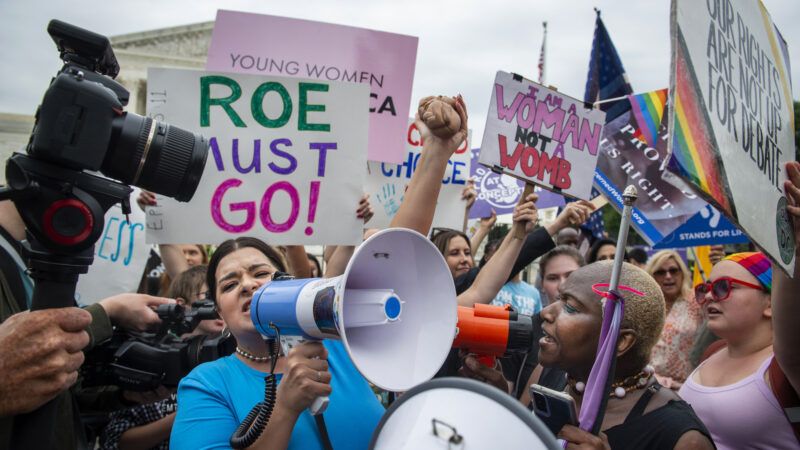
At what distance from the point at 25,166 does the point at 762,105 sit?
6.84 feet

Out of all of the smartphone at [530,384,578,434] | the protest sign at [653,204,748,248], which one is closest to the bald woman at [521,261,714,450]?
the smartphone at [530,384,578,434]

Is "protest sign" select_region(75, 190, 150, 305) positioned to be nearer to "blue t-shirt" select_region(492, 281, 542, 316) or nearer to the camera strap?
"blue t-shirt" select_region(492, 281, 542, 316)

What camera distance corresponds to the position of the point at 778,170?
1923 millimetres

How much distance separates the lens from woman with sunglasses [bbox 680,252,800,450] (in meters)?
2.27

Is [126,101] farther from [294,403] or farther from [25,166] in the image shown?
[294,403]

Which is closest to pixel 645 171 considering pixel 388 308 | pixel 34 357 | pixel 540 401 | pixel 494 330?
pixel 494 330

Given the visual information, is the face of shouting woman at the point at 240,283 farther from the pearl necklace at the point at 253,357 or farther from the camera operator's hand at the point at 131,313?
the camera operator's hand at the point at 131,313

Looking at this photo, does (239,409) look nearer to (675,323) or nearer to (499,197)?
(675,323)

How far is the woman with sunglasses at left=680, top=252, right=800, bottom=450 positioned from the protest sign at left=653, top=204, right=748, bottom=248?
2674 mm

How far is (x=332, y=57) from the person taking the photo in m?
3.75

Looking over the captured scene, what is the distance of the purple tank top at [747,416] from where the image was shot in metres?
2.22

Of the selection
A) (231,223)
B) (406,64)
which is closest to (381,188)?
(406,64)

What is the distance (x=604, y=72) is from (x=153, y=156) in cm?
502

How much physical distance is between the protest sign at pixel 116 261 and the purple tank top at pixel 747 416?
12.4ft
